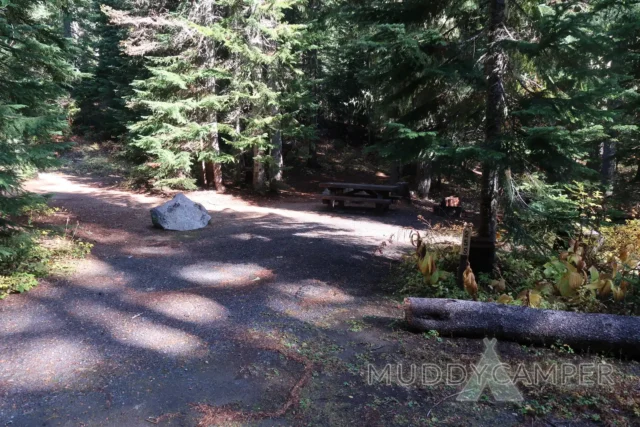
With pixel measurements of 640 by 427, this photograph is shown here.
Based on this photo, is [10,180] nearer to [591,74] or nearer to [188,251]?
[188,251]

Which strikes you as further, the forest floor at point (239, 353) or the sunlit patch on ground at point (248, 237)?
the sunlit patch on ground at point (248, 237)

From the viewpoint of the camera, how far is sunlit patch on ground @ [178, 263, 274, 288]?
276 inches

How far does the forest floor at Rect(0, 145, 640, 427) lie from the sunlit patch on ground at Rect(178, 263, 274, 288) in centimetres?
3

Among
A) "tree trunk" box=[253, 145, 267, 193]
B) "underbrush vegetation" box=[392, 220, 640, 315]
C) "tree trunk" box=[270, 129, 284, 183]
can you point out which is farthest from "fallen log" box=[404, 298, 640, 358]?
"tree trunk" box=[253, 145, 267, 193]

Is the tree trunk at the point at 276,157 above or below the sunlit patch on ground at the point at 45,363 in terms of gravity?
above

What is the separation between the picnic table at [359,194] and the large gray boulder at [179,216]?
5.17m

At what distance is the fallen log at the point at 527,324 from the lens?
15.0ft

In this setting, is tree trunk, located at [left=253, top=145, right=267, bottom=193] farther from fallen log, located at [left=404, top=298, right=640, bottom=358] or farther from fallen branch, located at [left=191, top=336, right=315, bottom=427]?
fallen branch, located at [left=191, top=336, right=315, bottom=427]

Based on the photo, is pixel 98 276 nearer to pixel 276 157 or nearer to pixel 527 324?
pixel 527 324

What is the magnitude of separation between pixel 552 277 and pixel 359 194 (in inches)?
358

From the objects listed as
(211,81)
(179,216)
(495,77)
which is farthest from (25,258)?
(211,81)

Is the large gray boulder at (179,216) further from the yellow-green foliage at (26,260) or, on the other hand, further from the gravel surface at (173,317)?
the yellow-green foliage at (26,260)

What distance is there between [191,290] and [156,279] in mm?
956

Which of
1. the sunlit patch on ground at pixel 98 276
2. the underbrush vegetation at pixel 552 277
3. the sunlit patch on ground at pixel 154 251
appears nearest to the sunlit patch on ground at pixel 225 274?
the sunlit patch on ground at pixel 98 276
